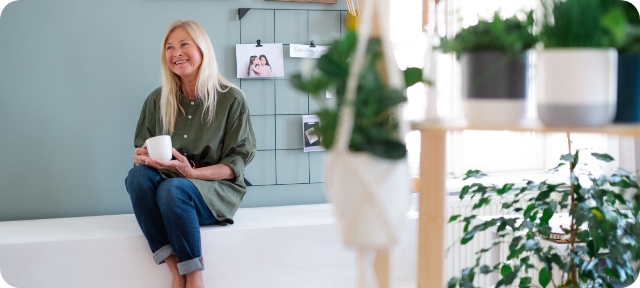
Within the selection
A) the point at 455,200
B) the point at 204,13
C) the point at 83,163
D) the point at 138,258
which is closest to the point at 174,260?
the point at 138,258

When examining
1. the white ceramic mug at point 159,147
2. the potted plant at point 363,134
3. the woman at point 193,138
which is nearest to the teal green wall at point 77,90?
the woman at point 193,138

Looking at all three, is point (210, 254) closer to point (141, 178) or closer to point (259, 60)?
point (141, 178)

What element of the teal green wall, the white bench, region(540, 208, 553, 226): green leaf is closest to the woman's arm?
the white bench

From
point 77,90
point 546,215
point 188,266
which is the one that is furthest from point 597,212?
point 77,90

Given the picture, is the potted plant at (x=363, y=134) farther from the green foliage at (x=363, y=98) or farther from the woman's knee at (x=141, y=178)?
the woman's knee at (x=141, y=178)

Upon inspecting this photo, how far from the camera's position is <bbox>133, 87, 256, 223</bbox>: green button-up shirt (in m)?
2.66

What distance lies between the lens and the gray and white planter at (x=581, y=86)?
93cm

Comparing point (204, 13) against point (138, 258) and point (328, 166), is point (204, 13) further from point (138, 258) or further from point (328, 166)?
point (328, 166)

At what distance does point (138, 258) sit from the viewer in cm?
245

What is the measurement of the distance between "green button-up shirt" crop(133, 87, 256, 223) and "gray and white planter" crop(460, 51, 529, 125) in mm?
1717

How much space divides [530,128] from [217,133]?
6.08 feet

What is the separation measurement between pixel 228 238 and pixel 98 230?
49cm

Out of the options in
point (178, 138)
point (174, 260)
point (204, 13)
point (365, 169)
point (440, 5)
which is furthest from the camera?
point (204, 13)

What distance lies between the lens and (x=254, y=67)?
2912 millimetres
